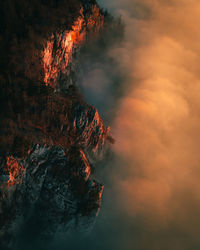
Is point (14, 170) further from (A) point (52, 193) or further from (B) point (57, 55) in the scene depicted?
(B) point (57, 55)

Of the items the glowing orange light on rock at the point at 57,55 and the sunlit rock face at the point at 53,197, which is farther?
the glowing orange light on rock at the point at 57,55

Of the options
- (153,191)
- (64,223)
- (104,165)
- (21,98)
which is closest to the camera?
(21,98)

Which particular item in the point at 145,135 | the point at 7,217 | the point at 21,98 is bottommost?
the point at 7,217

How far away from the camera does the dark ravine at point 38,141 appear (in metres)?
35.7

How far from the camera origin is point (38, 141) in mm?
37344

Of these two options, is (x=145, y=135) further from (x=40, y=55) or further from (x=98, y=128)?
(x=40, y=55)

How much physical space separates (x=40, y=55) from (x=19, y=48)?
12.9 ft

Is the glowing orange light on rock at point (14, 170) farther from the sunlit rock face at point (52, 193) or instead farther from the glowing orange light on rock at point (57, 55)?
the glowing orange light on rock at point (57, 55)

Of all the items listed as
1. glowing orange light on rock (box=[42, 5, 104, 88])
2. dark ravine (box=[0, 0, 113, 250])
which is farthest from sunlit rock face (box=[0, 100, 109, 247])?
glowing orange light on rock (box=[42, 5, 104, 88])

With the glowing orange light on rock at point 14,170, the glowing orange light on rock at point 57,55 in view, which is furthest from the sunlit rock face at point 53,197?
the glowing orange light on rock at point 57,55

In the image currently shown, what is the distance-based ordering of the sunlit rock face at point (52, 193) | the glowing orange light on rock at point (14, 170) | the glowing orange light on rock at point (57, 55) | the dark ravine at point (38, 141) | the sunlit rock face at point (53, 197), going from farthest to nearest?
1. the glowing orange light on rock at point (57, 55)
2. the sunlit rock face at point (53, 197)
3. the sunlit rock face at point (52, 193)
4. the dark ravine at point (38, 141)
5. the glowing orange light on rock at point (14, 170)

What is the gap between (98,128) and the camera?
51.3 meters

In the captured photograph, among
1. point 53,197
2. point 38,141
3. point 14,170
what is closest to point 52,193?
point 53,197

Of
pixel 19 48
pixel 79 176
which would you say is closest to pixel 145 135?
pixel 79 176
